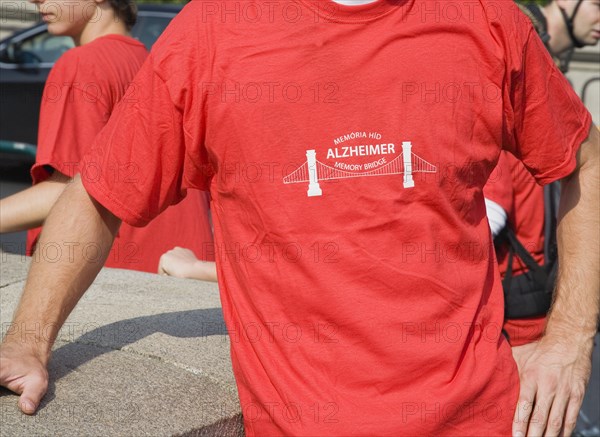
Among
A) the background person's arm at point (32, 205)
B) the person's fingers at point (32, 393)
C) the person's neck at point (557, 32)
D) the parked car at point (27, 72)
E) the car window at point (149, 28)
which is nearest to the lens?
the person's fingers at point (32, 393)

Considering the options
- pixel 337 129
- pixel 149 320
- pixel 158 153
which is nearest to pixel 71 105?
pixel 149 320

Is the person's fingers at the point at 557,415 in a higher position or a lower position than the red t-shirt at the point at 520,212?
higher

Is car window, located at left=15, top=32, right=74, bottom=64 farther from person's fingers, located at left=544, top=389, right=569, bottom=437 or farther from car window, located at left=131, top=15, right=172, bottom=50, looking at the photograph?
person's fingers, located at left=544, top=389, right=569, bottom=437

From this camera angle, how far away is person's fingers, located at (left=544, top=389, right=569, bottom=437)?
225 centimetres

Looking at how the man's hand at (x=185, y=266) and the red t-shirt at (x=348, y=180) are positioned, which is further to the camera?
the man's hand at (x=185, y=266)

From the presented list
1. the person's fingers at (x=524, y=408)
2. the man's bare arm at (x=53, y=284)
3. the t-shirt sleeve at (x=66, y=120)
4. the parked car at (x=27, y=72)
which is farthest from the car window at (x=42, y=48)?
the person's fingers at (x=524, y=408)

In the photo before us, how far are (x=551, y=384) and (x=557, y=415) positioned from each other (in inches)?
2.7

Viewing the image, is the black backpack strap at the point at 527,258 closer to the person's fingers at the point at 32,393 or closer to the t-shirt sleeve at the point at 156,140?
the t-shirt sleeve at the point at 156,140

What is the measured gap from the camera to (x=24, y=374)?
2.22m

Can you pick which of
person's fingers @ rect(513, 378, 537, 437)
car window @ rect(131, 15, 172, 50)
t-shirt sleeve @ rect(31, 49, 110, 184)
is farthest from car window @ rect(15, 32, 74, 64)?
person's fingers @ rect(513, 378, 537, 437)

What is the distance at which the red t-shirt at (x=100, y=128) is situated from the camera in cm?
350

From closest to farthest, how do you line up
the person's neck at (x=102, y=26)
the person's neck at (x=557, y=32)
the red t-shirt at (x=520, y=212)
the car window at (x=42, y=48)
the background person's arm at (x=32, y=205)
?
the red t-shirt at (x=520, y=212), the background person's arm at (x=32, y=205), the person's neck at (x=102, y=26), the person's neck at (x=557, y=32), the car window at (x=42, y=48)

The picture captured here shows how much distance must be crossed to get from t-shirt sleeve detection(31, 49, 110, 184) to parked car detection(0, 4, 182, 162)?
670cm

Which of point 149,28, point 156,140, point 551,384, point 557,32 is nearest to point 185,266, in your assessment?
point 156,140
